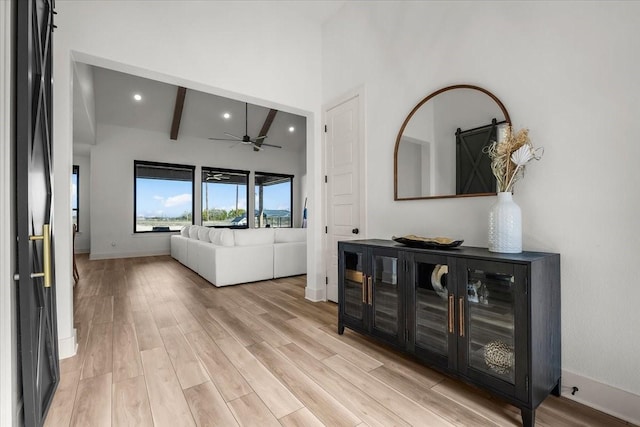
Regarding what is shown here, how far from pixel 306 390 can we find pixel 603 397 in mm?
1624

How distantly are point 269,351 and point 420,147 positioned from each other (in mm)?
2082

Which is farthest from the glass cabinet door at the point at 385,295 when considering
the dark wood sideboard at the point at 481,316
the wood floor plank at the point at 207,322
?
the wood floor plank at the point at 207,322

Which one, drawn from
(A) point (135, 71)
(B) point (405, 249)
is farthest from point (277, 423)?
(A) point (135, 71)

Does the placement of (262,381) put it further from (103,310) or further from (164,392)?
(103,310)

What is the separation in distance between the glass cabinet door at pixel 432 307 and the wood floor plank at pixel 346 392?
0.52 meters

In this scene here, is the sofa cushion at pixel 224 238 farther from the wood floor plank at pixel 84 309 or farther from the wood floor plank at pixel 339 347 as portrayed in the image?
the wood floor plank at pixel 339 347

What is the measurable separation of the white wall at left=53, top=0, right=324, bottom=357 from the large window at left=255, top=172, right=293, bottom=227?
19.1 feet

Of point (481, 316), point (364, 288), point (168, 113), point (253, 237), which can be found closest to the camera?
point (481, 316)

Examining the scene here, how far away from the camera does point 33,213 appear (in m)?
1.42

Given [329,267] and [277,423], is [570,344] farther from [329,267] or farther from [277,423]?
[329,267]

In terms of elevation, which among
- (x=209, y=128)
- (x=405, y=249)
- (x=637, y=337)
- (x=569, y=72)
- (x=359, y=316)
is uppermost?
(x=209, y=128)

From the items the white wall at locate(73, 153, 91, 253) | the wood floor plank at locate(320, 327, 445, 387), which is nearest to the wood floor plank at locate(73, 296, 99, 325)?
the wood floor plank at locate(320, 327, 445, 387)

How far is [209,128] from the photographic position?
26.4 ft

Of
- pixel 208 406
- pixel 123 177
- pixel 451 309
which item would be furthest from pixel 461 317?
pixel 123 177
